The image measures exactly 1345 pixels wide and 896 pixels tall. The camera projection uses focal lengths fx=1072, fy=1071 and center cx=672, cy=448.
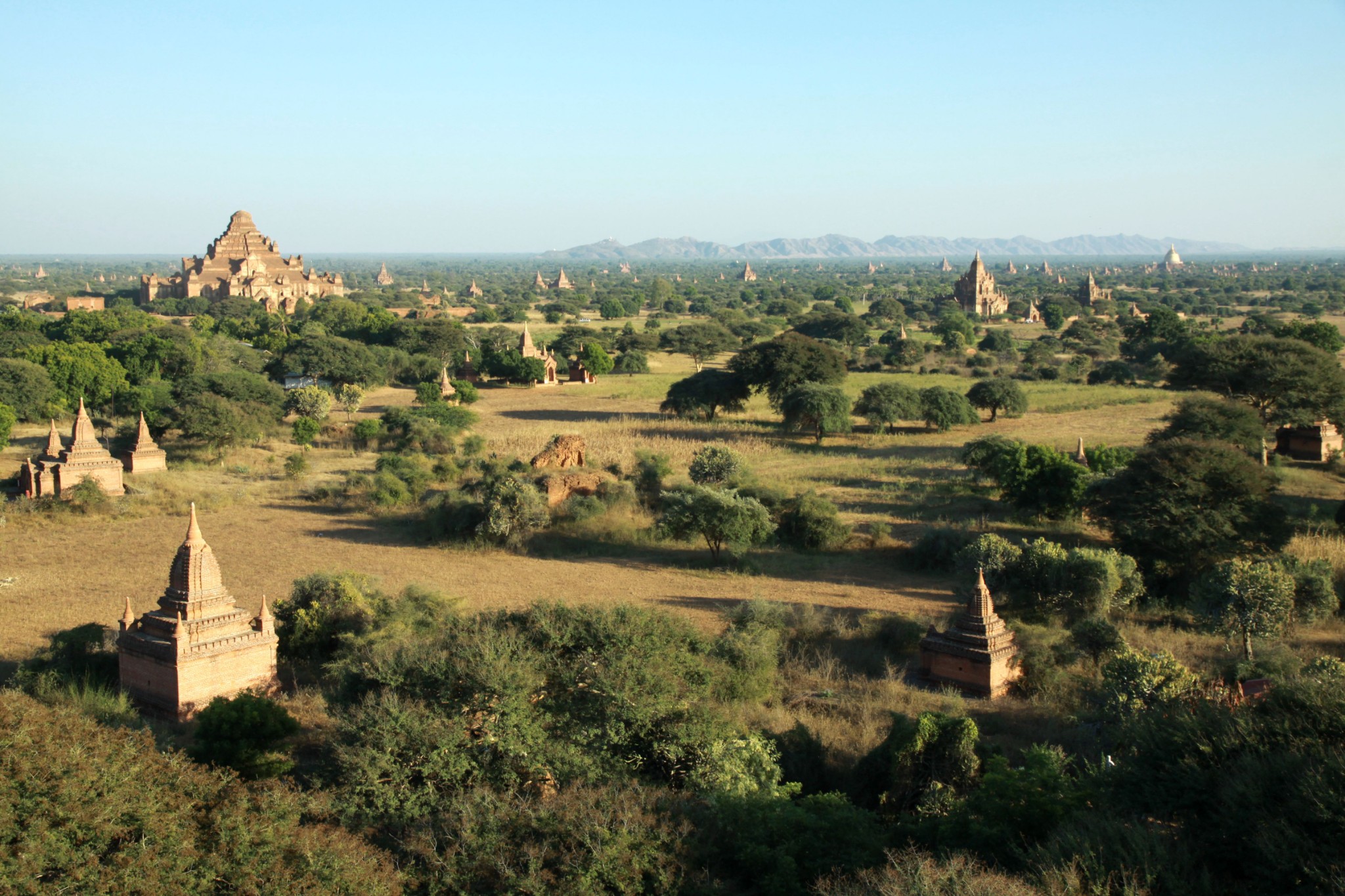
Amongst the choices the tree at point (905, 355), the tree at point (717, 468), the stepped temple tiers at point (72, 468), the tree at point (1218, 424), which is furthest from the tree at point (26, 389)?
the tree at point (905, 355)

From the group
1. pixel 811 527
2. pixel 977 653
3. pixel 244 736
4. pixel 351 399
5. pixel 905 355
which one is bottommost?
pixel 244 736

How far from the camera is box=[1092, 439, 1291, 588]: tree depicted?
16.5 metres

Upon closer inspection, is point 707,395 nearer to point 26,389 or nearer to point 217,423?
point 217,423

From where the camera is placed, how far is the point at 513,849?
8.30 metres

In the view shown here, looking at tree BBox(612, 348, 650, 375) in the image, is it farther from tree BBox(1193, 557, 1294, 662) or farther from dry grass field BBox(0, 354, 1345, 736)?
tree BBox(1193, 557, 1294, 662)

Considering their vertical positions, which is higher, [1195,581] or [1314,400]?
[1314,400]

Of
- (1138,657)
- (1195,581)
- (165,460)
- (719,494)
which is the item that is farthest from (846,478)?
(165,460)

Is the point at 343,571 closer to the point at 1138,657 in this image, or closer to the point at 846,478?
the point at 1138,657

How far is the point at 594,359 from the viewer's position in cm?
5112

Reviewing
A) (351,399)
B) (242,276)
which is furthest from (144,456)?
(242,276)

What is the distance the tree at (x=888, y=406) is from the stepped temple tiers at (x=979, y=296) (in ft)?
184

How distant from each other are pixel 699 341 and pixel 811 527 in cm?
3871

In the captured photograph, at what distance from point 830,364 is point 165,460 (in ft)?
68.7

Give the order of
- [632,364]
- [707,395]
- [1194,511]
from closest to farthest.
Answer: [1194,511] < [707,395] < [632,364]
